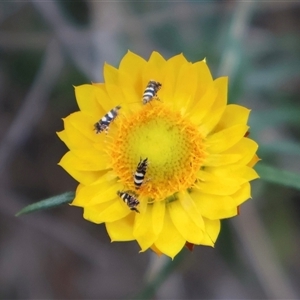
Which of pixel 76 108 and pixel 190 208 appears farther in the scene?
pixel 76 108

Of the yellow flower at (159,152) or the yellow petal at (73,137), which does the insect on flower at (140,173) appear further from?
the yellow petal at (73,137)

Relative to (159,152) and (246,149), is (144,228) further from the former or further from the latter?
(246,149)

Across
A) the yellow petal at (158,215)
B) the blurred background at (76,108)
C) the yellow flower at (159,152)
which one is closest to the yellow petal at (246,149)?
the yellow flower at (159,152)

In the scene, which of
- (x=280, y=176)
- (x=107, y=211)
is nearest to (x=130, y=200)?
(x=107, y=211)

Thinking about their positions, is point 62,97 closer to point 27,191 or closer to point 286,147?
point 27,191

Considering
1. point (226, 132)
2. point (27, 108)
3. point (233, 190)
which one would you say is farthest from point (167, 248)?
point (27, 108)
